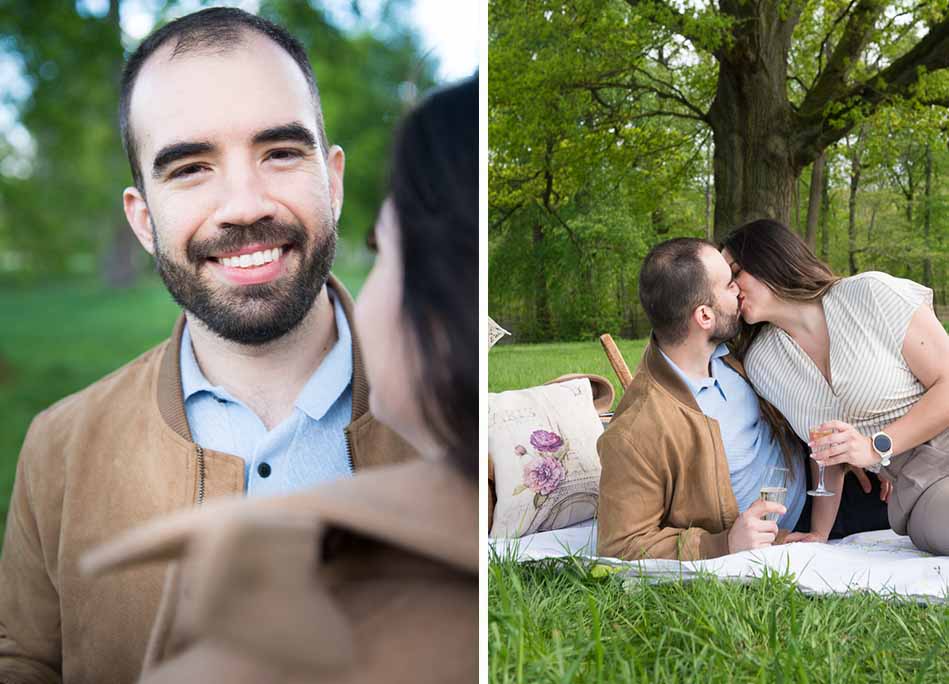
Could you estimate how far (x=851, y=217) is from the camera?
2.96 metres

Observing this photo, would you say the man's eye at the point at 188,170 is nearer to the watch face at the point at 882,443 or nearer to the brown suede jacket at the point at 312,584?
the brown suede jacket at the point at 312,584

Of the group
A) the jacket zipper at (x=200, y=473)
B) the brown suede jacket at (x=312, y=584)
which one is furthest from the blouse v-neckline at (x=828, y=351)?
the jacket zipper at (x=200, y=473)

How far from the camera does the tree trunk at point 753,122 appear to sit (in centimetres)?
297

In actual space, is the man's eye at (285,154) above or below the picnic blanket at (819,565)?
above

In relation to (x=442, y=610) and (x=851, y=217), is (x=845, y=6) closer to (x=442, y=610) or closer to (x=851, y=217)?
(x=851, y=217)

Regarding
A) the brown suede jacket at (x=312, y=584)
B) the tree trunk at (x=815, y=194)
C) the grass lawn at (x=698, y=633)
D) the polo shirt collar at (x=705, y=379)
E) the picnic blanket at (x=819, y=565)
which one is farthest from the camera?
the tree trunk at (x=815, y=194)

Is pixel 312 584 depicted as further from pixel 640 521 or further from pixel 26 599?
pixel 640 521

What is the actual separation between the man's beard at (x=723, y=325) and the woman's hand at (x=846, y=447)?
43cm

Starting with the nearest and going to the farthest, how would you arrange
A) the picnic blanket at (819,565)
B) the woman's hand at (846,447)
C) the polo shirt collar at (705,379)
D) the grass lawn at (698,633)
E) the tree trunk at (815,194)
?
the grass lawn at (698,633), the picnic blanket at (819,565), the woman's hand at (846,447), the polo shirt collar at (705,379), the tree trunk at (815,194)

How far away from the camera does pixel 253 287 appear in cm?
154

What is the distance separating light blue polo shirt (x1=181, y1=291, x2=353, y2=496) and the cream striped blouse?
5.80 feet

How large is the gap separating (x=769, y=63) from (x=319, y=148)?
2.04m

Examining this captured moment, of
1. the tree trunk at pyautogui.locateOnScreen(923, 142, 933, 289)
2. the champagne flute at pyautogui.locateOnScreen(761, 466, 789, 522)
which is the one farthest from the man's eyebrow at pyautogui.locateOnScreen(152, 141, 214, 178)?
the tree trunk at pyautogui.locateOnScreen(923, 142, 933, 289)

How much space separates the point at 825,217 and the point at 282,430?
2187 millimetres
